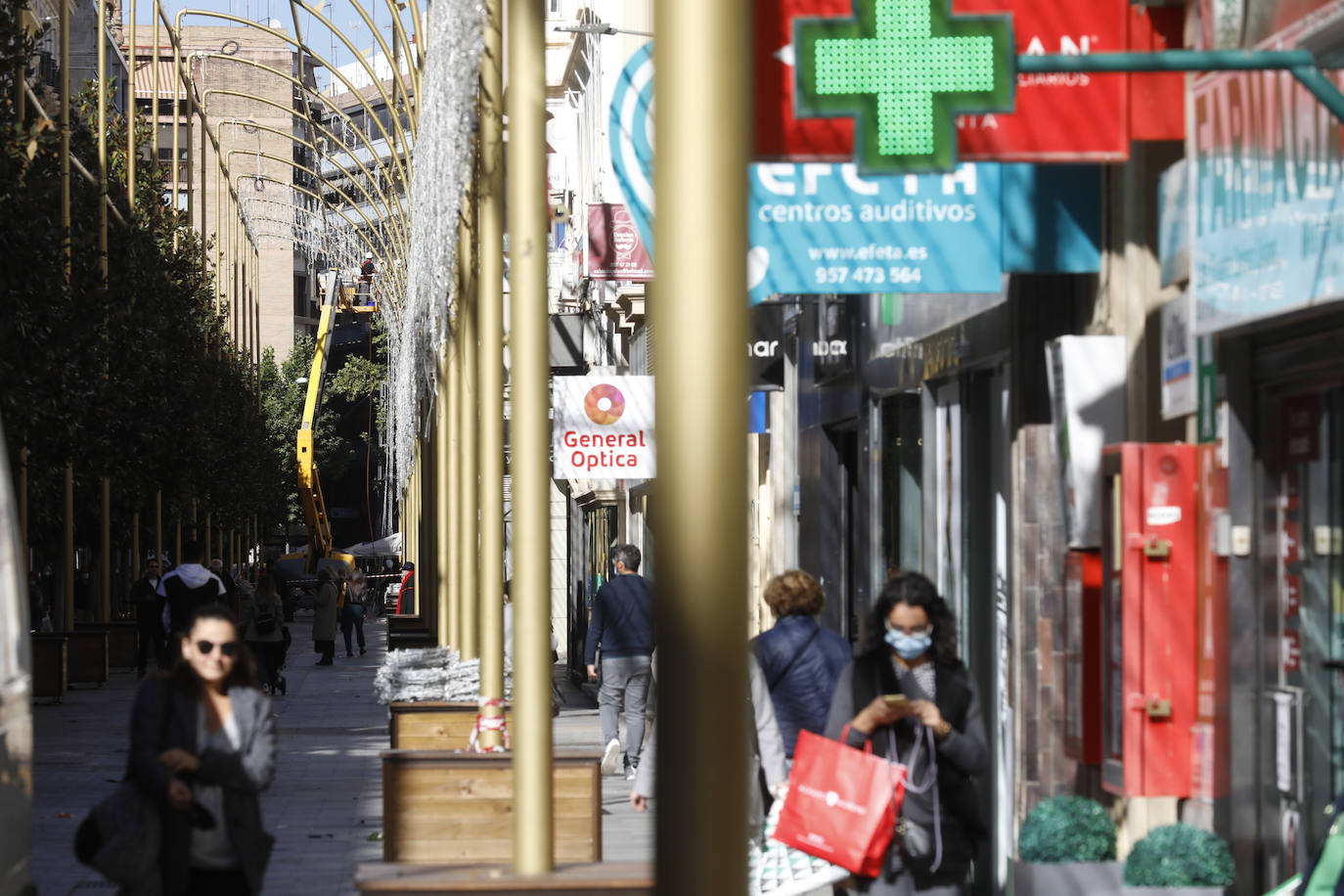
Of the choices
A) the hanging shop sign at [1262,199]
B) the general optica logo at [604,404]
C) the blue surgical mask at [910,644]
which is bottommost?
the blue surgical mask at [910,644]

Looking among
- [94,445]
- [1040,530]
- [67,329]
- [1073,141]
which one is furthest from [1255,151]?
[94,445]

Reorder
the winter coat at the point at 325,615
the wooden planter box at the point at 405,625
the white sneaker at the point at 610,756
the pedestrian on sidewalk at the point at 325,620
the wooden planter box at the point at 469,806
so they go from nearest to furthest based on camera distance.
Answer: the wooden planter box at the point at 469,806
the white sneaker at the point at 610,756
the wooden planter box at the point at 405,625
the pedestrian on sidewalk at the point at 325,620
the winter coat at the point at 325,615

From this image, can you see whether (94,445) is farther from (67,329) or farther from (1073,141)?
(1073,141)

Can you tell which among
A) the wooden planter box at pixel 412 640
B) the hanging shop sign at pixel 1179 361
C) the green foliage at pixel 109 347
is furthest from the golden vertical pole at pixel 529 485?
the wooden planter box at pixel 412 640

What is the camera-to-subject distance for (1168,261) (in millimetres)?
8945

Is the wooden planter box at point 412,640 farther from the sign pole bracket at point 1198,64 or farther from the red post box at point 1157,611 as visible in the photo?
the sign pole bracket at point 1198,64

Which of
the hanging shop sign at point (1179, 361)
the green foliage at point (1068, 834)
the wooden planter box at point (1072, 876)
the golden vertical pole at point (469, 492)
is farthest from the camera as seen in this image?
the golden vertical pole at point (469, 492)

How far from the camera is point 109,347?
95.3 feet

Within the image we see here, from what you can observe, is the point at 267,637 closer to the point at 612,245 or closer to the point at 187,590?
the point at 187,590

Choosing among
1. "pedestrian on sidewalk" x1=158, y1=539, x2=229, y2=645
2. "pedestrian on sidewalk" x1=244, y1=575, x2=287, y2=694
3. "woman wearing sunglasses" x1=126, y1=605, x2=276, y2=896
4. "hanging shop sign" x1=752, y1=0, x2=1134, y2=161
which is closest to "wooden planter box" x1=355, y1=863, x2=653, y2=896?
"woman wearing sunglasses" x1=126, y1=605, x2=276, y2=896

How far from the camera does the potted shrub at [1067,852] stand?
7773mm

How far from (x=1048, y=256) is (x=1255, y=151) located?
6.73ft

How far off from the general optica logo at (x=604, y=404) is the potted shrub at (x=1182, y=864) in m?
13.4

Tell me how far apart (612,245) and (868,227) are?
12.1 metres
